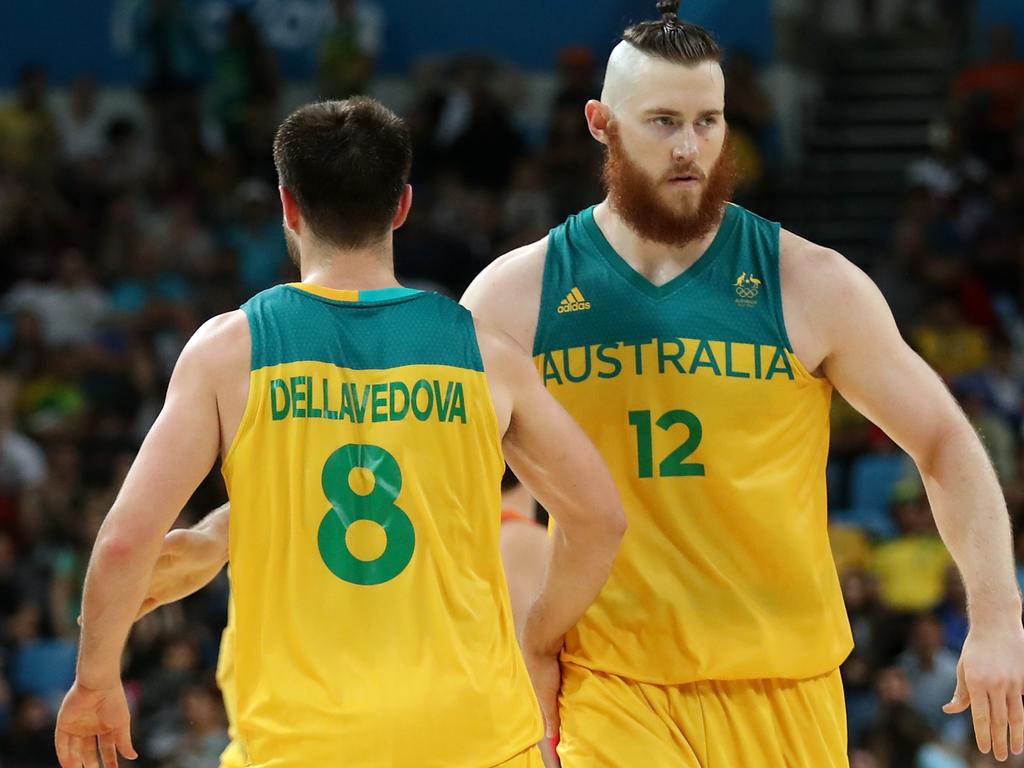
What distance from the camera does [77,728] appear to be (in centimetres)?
394

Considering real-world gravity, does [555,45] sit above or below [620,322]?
above

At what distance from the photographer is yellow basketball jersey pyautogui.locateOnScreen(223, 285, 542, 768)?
3.72 metres

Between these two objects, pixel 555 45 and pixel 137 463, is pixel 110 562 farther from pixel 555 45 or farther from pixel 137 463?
pixel 555 45

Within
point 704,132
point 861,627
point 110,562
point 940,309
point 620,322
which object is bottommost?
point 861,627

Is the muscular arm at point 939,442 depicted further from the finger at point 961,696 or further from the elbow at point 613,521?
the elbow at point 613,521

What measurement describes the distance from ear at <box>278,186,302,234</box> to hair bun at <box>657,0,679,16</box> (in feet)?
4.58

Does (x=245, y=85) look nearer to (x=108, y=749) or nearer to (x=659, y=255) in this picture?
(x=659, y=255)

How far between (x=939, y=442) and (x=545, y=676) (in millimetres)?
1238

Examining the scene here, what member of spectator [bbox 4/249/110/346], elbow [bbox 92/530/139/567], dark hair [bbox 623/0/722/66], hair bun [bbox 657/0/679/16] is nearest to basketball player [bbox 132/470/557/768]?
elbow [bbox 92/530/139/567]

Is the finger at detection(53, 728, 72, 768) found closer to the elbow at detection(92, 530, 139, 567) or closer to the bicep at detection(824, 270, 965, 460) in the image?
the elbow at detection(92, 530, 139, 567)

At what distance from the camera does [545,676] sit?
191 inches

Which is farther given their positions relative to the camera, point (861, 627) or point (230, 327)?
point (861, 627)

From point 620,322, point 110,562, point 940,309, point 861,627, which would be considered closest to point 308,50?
point 940,309

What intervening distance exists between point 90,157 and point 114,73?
158cm
